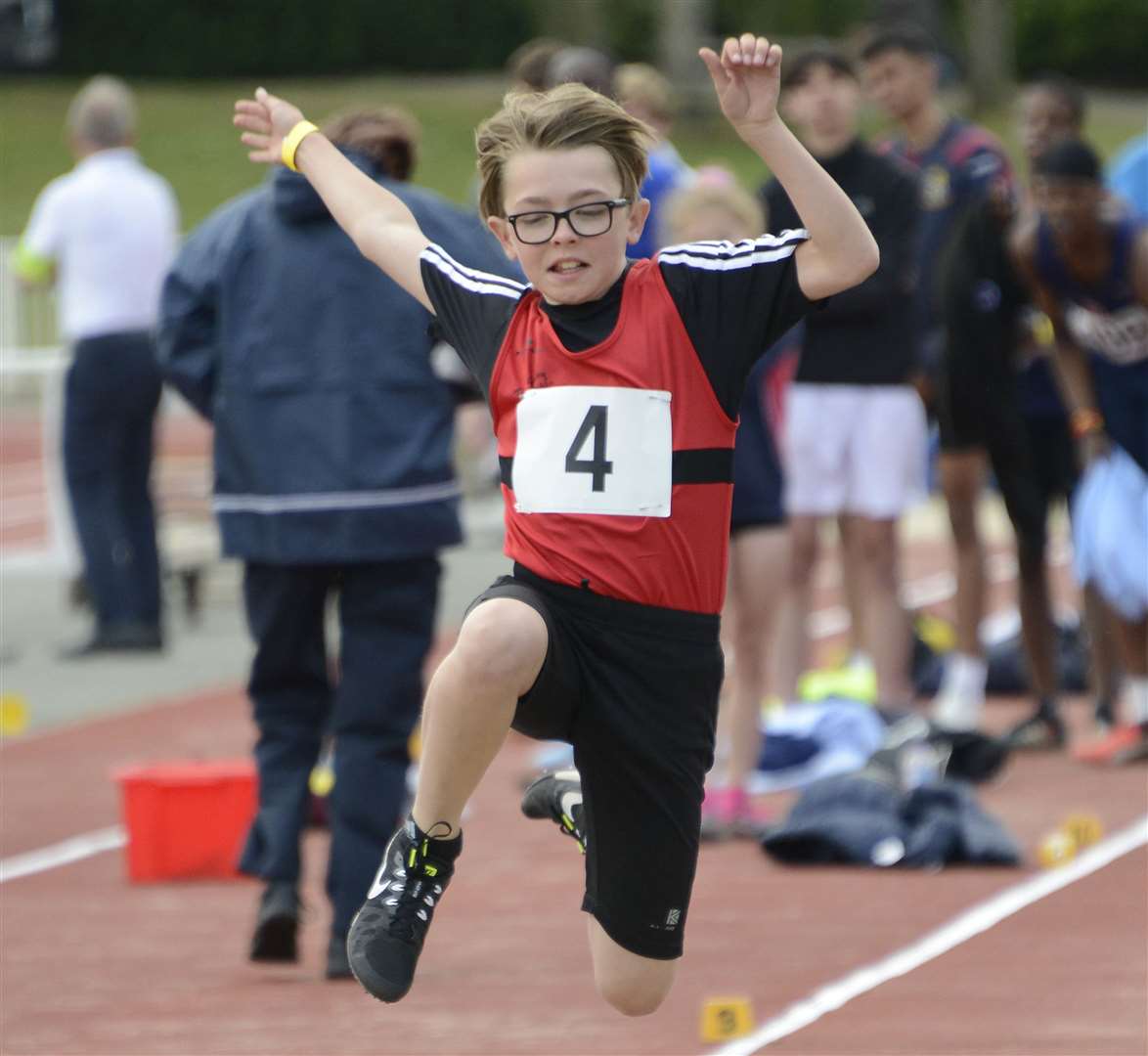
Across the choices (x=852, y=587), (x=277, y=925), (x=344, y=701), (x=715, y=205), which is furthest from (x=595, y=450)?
(x=852, y=587)

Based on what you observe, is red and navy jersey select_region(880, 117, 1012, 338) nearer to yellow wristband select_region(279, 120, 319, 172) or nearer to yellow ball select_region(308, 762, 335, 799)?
yellow ball select_region(308, 762, 335, 799)

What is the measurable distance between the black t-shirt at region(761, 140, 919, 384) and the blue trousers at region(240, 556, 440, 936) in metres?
2.91

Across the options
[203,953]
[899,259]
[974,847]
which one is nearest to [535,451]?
[203,953]

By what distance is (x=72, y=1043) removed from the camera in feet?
20.2

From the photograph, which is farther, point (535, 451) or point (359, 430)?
point (359, 430)

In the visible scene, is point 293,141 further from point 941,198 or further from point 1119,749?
→ point 1119,749

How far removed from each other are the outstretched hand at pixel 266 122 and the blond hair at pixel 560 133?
0.73 metres

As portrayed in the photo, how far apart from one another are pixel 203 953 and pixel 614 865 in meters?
2.52

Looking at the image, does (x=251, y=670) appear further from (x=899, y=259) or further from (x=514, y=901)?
(x=899, y=259)

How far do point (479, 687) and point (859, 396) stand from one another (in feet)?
16.9

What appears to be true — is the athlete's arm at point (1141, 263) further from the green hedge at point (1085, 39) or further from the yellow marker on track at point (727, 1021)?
the green hedge at point (1085, 39)

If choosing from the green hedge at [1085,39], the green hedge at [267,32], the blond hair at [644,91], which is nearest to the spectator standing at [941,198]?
the blond hair at [644,91]

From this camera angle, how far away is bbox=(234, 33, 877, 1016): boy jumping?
182 inches

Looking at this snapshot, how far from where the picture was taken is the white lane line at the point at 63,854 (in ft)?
27.0
